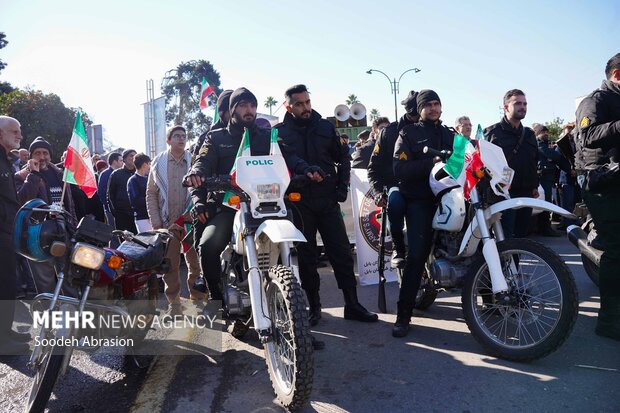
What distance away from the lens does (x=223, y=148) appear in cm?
412

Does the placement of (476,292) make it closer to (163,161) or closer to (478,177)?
(478,177)

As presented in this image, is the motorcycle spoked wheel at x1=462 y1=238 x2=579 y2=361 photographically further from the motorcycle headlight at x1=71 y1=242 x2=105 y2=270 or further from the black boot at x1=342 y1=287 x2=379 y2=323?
the motorcycle headlight at x1=71 y1=242 x2=105 y2=270

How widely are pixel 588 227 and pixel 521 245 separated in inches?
78.9

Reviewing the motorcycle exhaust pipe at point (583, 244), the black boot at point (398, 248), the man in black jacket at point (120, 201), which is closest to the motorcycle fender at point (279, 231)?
the black boot at point (398, 248)

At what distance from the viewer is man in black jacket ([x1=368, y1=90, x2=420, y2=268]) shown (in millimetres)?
4348

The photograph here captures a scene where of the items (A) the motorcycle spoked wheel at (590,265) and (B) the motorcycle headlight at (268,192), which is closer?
(B) the motorcycle headlight at (268,192)

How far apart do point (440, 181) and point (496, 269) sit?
3.23 ft

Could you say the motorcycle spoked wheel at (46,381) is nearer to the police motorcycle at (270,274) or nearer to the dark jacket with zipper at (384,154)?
the police motorcycle at (270,274)

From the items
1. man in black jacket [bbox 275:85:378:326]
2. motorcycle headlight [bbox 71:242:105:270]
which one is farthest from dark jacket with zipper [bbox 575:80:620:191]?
motorcycle headlight [bbox 71:242:105:270]

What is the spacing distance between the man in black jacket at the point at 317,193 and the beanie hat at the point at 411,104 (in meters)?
0.82

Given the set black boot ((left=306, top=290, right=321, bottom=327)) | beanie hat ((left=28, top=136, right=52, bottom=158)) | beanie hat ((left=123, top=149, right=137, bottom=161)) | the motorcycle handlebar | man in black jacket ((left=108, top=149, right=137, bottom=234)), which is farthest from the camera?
beanie hat ((left=123, top=149, right=137, bottom=161))

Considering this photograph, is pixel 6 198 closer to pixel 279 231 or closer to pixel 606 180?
pixel 279 231

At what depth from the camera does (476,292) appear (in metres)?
3.43

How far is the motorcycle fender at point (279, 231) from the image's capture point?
2.82 m
